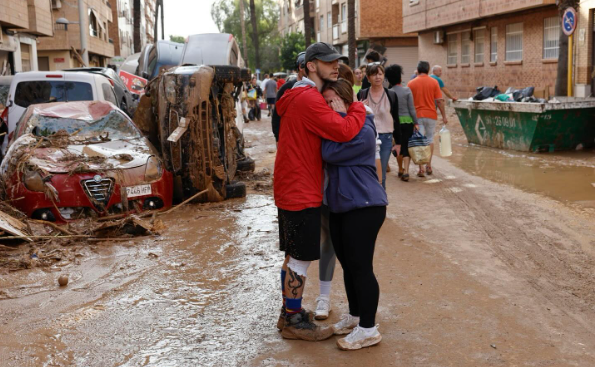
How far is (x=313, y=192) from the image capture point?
4191 millimetres

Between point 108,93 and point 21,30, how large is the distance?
68.0ft

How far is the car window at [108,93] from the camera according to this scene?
40.9 ft

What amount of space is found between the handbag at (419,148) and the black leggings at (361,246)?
21.4 ft

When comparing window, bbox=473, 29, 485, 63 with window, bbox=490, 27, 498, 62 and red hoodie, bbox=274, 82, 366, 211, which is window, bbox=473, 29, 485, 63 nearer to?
window, bbox=490, 27, 498, 62

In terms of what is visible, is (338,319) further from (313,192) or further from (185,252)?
(185,252)

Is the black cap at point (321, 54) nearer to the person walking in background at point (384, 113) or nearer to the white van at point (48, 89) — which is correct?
the person walking in background at point (384, 113)

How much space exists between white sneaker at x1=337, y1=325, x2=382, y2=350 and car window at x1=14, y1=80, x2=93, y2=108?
29.3ft

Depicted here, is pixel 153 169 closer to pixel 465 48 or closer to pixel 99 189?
pixel 99 189

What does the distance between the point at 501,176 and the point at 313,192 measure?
7.61m

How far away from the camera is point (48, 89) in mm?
11977

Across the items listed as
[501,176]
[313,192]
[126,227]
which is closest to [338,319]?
[313,192]

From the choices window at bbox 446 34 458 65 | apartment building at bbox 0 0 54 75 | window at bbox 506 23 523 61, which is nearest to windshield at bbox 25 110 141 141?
apartment building at bbox 0 0 54 75

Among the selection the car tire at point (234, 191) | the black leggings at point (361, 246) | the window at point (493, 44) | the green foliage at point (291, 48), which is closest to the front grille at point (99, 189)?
the car tire at point (234, 191)

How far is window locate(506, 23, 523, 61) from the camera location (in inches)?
996
